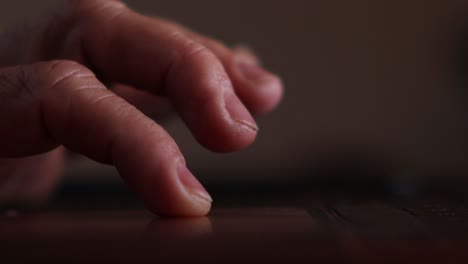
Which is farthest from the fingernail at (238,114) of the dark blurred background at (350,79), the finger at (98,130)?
the dark blurred background at (350,79)

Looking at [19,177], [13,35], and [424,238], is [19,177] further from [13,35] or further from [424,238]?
[424,238]

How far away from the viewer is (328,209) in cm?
47

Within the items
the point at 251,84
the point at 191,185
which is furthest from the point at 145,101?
the point at 191,185

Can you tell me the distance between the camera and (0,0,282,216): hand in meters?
0.48

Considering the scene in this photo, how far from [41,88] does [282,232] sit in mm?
285

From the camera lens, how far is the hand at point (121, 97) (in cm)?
48

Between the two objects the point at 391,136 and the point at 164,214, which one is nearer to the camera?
the point at 164,214

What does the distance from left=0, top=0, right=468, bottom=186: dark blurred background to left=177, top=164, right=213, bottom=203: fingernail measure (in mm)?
1988

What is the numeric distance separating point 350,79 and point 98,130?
81.7 inches

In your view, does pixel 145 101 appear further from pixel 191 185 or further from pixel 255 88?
pixel 191 185

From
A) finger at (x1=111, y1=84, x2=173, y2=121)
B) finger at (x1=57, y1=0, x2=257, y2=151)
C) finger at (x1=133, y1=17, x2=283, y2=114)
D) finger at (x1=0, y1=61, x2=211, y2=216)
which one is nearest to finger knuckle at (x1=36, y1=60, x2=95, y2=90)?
finger at (x1=0, y1=61, x2=211, y2=216)

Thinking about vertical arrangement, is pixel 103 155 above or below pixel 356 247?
below

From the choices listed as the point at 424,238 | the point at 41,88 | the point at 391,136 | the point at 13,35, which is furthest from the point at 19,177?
the point at 391,136

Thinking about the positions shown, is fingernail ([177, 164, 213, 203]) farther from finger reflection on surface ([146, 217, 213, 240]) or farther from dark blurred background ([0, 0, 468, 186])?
dark blurred background ([0, 0, 468, 186])
